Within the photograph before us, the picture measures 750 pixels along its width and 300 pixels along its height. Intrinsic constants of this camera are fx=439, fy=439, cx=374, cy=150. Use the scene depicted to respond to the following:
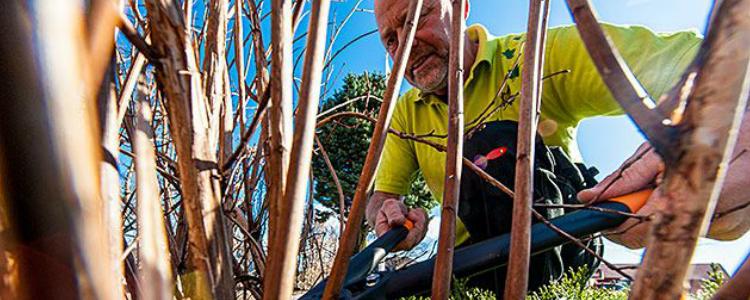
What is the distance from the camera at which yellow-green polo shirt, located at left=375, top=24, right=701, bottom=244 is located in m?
1.02

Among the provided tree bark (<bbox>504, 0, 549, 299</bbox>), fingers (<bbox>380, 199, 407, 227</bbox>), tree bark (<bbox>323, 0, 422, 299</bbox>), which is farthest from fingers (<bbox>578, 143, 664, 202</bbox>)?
fingers (<bbox>380, 199, 407, 227</bbox>)

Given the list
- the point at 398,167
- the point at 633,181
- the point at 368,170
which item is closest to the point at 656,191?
the point at 633,181

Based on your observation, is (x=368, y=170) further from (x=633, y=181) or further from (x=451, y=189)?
(x=633, y=181)

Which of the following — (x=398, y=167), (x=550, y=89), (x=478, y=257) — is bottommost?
(x=478, y=257)

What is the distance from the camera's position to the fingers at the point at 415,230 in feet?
3.72

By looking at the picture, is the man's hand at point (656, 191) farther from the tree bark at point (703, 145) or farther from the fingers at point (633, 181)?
the tree bark at point (703, 145)

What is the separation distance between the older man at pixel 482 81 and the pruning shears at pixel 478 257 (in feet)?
1.14

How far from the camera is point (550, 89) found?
1.39 metres

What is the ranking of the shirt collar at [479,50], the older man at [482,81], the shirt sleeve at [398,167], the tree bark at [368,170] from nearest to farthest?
the tree bark at [368,170] → the older man at [482,81] → the shirt collar at [479,50] → the shirt sleeve at [398,167]

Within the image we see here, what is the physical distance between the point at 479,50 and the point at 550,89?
33cm

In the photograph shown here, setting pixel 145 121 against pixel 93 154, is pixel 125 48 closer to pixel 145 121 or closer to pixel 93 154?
pixel 145 121

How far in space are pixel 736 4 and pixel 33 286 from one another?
279 millimetres

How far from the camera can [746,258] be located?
22cm

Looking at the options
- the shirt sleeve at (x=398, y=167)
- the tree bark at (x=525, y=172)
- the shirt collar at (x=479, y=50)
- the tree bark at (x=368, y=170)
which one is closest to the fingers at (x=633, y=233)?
the tree bark at (x=525, y=172)
